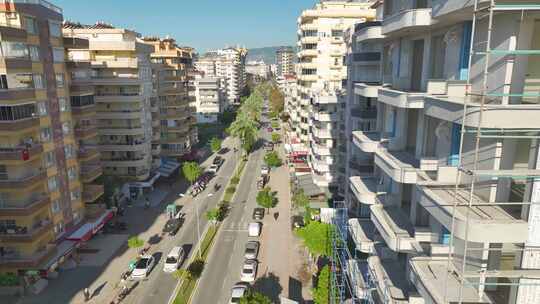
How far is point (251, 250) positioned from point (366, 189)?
21959 millimetres

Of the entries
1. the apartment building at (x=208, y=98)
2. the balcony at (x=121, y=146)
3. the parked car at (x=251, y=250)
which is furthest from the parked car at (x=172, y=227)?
the apartment building at (x=208, y=98)

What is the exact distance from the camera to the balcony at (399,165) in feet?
50.6

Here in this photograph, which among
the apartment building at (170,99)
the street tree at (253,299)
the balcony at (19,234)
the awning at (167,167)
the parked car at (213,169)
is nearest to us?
the street tree at (253,299)

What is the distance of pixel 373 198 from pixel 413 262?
22.6ft

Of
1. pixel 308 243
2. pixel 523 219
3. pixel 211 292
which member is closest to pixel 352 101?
pixel 308 243

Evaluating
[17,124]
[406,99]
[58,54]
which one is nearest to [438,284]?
[406,99]

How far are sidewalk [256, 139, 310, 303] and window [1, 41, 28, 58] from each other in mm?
30635

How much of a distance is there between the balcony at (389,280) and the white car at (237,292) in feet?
50.8

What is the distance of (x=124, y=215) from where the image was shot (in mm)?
52875

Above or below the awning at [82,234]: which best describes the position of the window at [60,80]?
above

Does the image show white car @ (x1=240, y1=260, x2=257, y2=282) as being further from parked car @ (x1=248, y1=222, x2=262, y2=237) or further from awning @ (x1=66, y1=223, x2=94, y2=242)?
awning @ (x1=66, y1=223, x2=94, y2=242)

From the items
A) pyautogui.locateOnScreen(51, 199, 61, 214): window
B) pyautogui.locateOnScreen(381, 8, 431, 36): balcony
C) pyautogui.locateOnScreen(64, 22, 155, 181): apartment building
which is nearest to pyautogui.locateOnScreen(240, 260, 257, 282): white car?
pyautogui.locateOnScreen(51, 199, 61, 214): window

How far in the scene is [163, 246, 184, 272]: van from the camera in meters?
37.6

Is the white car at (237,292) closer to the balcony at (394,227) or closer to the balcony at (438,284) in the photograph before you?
the balcony at (394,227)
